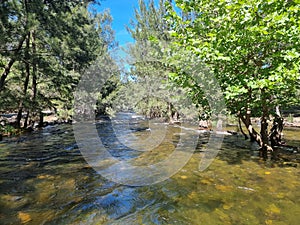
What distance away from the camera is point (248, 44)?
250 inches

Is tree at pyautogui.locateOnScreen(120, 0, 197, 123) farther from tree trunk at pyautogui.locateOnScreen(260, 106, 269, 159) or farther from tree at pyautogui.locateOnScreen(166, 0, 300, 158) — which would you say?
tree at pyautogui.locateOnScreen(166, 0, 300, 158)

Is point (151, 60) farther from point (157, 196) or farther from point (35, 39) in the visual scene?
point (157, 196)

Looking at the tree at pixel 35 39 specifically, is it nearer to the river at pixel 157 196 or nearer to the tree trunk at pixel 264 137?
the river at pixel 157 196

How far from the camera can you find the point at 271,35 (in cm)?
588

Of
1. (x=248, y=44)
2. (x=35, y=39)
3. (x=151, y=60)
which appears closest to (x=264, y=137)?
(x=248, y=44)

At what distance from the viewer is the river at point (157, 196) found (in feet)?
13.6

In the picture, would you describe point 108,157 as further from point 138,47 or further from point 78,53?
point 138,47

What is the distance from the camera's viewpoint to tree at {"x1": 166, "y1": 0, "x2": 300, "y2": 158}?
569cm

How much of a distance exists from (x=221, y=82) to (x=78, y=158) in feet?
18.6

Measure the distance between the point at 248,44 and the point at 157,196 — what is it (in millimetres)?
4538

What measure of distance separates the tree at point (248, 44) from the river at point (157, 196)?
2184mm

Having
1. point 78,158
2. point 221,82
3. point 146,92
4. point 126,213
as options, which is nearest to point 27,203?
point 126,213

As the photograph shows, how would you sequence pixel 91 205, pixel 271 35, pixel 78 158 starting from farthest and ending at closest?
pixel 78 158 → pixel 271 35 → pixel 91 205

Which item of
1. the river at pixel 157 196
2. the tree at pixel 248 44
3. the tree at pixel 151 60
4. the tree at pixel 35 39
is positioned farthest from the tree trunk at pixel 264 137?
the tree at pixel 35 39
